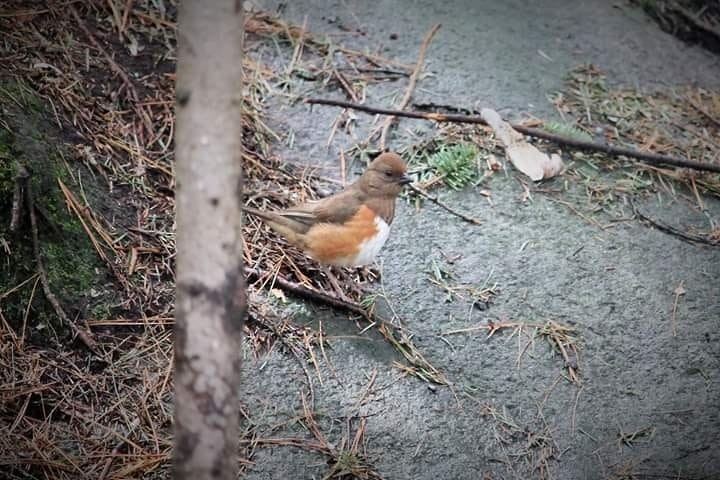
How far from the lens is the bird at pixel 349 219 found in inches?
167

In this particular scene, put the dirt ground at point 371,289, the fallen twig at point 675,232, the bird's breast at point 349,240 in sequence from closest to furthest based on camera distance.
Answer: the dirt ground at point 371,289 → the bird's breast at point 349,240 → the fallen twig at point 675,232

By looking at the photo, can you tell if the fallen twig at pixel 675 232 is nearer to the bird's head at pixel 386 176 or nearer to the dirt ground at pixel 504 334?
the dirt ground at pixel 504 334

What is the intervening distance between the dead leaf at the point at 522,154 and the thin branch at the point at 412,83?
1.77 feet

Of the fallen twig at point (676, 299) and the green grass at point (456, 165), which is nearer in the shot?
the fallen twig at point (676, 299)

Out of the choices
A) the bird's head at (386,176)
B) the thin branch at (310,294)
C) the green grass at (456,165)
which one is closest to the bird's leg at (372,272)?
the thin branch at (310,294)

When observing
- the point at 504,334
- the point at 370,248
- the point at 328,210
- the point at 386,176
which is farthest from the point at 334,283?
the point at 504,334

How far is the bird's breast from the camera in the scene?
13.9ft

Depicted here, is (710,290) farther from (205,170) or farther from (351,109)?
(205,170)

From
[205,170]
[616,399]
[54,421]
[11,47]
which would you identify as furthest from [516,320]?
[11,47]

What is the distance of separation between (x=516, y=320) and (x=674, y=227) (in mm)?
1465

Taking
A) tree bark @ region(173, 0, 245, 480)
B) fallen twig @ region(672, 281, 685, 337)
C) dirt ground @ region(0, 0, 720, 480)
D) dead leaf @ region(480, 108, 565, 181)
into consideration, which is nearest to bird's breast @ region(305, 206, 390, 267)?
dirt ground @ region(0, 0, 720, 480)

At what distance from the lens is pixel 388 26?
6078 mm

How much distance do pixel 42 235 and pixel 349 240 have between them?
1.52 metres

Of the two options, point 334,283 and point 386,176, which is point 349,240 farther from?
point 386,176
